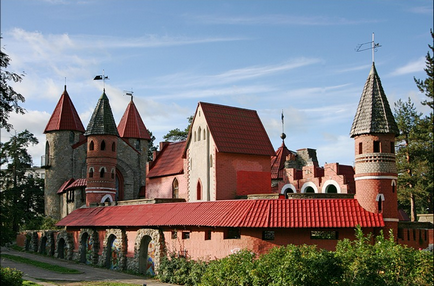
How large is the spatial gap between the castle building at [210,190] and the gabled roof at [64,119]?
12 centimetres

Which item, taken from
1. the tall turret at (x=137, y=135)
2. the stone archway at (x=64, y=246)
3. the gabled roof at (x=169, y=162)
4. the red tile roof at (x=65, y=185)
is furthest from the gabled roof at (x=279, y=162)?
the red tile roof at (x=65, y=185)

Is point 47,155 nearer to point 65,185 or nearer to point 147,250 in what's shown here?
point 65,185

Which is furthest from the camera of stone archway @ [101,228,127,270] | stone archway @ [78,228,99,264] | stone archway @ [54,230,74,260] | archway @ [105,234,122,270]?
stone archway @ [54,230,74,260]

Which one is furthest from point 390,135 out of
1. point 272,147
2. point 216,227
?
point 272,147

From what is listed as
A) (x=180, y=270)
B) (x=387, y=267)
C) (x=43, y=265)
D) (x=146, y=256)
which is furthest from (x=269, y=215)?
(x=43, y=265)

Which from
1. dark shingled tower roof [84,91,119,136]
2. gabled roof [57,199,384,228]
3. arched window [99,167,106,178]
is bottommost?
gabled roof [57,199,384,228]

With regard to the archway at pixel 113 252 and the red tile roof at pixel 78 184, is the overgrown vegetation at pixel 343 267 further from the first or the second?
the red tile roof at pixel 78 184

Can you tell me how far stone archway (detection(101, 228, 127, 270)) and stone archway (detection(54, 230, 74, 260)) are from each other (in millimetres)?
5164

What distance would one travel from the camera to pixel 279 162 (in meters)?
44.5

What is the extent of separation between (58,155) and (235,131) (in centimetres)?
2324

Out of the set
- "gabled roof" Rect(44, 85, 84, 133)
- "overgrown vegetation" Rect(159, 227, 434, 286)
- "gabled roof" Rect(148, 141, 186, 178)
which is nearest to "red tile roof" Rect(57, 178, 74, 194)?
"gabled roof" Rect(44, 85, 84, 133)

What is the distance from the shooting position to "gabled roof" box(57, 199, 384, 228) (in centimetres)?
2412

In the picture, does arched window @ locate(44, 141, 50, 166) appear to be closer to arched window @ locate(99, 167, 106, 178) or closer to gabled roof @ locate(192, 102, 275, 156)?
Result: arched window @ locate(99, 167, 106, 178)

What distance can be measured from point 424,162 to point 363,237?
1753 centimetres
